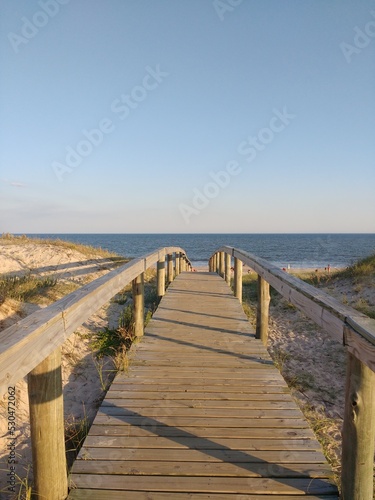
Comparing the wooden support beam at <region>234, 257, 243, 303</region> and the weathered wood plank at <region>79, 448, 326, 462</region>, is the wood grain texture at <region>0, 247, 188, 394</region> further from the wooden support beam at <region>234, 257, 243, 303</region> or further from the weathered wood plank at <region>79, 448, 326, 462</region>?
the wooden support beam at <region>234, 257, 243, 303</region>

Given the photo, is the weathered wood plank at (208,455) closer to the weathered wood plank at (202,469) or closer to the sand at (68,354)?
the weathered wood plank at (202,469)

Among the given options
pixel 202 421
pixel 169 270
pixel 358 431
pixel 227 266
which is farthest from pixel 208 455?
pixel 227 266

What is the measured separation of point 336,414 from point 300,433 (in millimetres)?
1729

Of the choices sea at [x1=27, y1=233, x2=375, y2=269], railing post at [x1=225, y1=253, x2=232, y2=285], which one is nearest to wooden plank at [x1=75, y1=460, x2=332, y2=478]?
railing post at [x1=225, y1=253, x2=232, y2=285]

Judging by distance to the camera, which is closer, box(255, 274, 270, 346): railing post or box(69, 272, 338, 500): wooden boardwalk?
box(69, 272, 338, 500): wooden boardwalk

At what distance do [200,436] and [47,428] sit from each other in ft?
4.01

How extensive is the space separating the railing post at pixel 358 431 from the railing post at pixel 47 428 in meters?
1.63

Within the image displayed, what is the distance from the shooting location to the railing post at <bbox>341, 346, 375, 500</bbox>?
186cm

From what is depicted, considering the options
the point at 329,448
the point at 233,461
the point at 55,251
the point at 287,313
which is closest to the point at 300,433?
the point at 233,461

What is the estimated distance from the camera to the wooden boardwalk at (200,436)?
2.17 meters

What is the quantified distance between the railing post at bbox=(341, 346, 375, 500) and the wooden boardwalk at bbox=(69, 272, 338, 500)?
0.25m

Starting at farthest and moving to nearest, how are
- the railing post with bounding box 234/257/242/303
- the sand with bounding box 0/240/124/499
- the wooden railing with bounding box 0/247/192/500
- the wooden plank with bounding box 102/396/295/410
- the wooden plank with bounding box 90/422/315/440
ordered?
the railing post with bounding box 234/257/242/303
the sand with bounding box 0/240/124/499
the wooden plank with bounding box 102/396/295/410
the wooden plank with bounding box 90/422/315/440
the wooden railing with bounding box 0/247/192/500

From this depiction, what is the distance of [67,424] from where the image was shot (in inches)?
131

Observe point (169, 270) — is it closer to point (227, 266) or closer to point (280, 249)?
point (227, 266)
